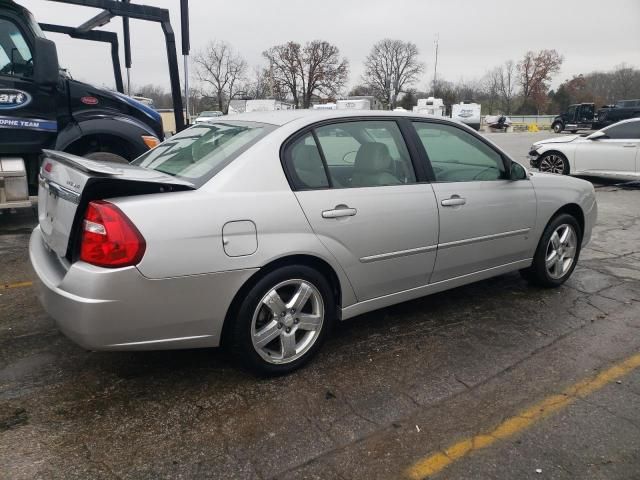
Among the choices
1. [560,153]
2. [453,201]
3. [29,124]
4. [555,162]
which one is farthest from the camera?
[555,162]

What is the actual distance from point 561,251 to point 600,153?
27.0 ft

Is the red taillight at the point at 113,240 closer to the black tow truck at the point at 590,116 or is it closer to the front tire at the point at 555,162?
the front tire at the point at 555,162

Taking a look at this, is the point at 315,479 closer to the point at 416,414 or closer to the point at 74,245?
the point at 416,414

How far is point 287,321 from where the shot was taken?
2982 mm

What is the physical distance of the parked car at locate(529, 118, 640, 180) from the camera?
436 inches

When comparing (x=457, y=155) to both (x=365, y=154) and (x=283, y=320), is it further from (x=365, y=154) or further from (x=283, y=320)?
(x=283, y=320)

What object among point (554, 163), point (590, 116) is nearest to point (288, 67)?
point (590, 116)

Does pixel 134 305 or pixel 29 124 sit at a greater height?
pixel 29 124

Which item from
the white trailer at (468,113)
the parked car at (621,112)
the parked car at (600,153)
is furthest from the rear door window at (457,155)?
the white trailer at (468,113)

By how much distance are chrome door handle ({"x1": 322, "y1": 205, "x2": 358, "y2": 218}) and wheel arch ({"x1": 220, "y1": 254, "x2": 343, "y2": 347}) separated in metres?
0.26

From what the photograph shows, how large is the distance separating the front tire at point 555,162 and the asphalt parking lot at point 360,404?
8.69 m

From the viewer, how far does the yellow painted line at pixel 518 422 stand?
2.31m

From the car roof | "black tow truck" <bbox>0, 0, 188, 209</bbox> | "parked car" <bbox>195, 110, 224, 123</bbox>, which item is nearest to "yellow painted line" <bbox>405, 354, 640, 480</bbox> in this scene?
the car roof

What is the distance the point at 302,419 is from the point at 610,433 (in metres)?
1.52
